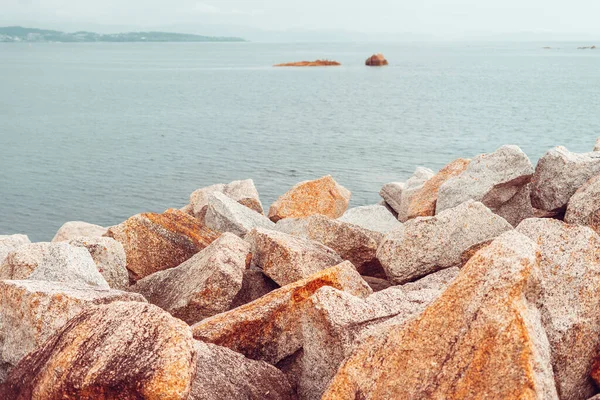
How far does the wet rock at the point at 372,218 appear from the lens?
13633mm

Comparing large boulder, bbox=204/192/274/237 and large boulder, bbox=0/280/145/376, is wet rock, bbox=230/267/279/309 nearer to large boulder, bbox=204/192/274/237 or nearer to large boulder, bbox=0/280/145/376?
large boulder, bbox=0/280/145/376

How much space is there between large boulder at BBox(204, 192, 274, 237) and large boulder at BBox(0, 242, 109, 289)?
162 inches

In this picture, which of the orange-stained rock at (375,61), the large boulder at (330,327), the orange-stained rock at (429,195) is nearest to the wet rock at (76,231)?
the orange-stained rock at (429,195)

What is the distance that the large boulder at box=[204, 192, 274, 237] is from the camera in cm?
1302

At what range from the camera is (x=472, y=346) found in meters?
4.91

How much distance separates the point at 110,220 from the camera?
25703mm

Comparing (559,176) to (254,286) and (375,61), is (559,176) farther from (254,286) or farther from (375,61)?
(375,61)

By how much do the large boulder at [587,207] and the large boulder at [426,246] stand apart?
107 cm

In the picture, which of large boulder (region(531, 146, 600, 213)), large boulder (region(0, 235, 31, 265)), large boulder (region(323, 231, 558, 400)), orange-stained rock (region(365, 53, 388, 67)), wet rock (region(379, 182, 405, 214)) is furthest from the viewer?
orange-stained rock (region(365, 53, 388, 67))

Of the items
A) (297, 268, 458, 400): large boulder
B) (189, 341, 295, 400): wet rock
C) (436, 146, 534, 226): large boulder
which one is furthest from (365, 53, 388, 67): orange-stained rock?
(189, 341, 295, 400): wet rock

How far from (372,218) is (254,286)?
494 centimetres

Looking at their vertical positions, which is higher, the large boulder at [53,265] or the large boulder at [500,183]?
→ the large boulder at [500,183]

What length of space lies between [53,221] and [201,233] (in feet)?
52.7

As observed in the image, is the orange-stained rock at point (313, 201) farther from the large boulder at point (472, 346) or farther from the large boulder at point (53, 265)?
the large boulder at point (472, 346)
